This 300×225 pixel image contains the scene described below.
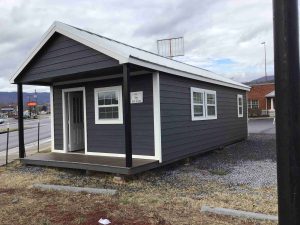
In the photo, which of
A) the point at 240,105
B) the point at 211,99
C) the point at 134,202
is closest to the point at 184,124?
the point at 211,99

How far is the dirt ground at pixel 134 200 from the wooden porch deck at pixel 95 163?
268 millimetres

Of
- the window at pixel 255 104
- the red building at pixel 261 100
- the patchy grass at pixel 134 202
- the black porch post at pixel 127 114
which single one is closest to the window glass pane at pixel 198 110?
the patchy grass at pixel 134 202

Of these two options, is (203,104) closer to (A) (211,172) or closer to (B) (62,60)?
(A) (211,172)

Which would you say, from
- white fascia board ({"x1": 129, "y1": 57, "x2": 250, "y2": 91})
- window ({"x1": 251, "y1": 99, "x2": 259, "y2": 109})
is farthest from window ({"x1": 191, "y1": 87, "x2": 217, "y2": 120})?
window ({"x1": 251, "y1": 99, "x2": 259, "y2": 109})

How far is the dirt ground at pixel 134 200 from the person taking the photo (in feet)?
18.1

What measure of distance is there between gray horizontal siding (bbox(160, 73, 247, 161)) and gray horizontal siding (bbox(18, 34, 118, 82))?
193 cm

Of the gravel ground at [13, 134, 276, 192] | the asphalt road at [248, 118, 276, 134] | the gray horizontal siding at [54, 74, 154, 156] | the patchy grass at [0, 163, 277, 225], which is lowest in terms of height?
the patchy grass at [0, 163, 277, 225]

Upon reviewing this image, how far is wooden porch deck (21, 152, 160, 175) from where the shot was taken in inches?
331

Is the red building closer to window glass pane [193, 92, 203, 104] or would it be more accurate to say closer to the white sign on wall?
window glass pane [193, 92, 203, 104]

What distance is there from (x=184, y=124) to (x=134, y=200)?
4884 millimetres

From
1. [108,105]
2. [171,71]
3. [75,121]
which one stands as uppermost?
[171,71]

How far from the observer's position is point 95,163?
916 cm

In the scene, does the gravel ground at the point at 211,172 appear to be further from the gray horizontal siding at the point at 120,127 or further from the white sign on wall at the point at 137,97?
the white sign on wall at the point at 137,97

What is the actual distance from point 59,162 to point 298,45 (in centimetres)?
817
